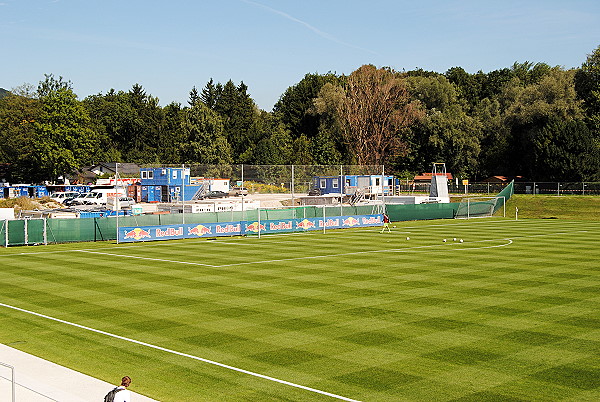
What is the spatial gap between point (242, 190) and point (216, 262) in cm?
2100

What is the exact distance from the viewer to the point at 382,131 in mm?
115562

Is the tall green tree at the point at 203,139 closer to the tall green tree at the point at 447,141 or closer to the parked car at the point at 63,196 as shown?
the parked car at the point at 63,196

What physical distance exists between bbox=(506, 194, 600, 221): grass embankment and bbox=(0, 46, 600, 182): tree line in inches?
779

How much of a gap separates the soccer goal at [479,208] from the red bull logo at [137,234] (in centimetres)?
3794

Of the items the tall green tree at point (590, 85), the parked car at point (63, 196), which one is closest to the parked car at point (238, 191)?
the parked car at point (63, 196)

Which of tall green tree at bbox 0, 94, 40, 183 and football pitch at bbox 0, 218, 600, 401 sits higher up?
tall green tree at bbox 0, 94, 40, 183

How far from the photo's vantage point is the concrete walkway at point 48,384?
1305 centimetres

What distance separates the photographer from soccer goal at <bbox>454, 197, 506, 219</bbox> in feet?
239

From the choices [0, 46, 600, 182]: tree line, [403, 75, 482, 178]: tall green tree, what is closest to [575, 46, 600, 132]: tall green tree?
[0, 46, 600, 182]: tree line

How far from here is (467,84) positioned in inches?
6073

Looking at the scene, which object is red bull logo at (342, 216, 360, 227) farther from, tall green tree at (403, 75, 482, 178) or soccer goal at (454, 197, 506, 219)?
tall green tree at (403, 75, 482, 178)

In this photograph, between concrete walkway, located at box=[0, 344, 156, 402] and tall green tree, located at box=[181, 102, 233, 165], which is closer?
concrete walkway, located at box=[0, 344, 156, 402]

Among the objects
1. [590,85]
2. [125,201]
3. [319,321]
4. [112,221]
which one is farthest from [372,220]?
[590,85]

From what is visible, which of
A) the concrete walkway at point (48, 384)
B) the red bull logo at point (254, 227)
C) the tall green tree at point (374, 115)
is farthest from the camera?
the tall green tree at point (374, 115)
